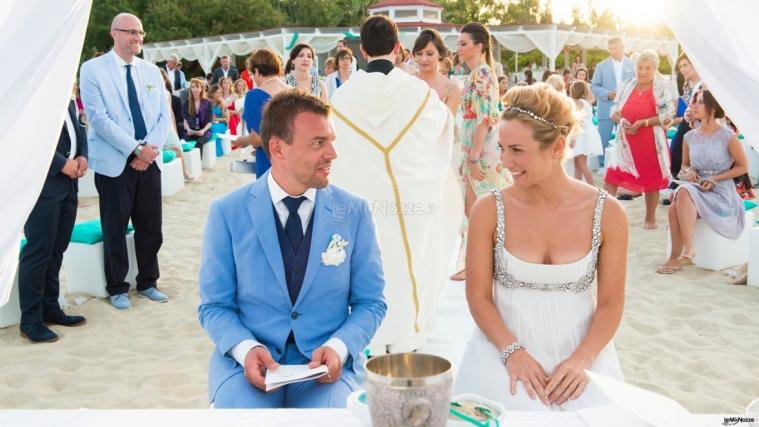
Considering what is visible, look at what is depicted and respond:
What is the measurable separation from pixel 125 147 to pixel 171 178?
4.82 metres

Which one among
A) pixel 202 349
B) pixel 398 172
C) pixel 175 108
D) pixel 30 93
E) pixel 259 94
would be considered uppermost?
pixel 30 93

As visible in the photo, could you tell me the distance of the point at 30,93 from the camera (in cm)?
213

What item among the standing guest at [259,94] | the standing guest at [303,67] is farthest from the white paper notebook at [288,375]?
the standing guest at [303,67]

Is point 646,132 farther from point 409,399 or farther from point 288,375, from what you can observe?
point 409,399

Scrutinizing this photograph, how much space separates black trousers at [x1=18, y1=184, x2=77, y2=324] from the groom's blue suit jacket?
8.75ft

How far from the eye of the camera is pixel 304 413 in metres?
1.59

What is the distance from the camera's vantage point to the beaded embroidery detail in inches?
99.3

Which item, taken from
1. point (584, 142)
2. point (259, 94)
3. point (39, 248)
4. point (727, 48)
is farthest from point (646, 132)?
point (39, 248)

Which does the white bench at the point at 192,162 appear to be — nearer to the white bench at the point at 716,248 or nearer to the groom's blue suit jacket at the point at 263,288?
the white bench at the point at 716,248

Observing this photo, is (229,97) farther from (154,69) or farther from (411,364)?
(411,364)

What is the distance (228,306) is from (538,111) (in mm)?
1244

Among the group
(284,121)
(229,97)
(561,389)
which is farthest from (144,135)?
(229,97)

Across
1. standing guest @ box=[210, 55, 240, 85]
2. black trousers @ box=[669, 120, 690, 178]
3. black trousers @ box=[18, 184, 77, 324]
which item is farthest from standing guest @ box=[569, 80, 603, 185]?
standing guest @ box=[210, 55, 240, 85]

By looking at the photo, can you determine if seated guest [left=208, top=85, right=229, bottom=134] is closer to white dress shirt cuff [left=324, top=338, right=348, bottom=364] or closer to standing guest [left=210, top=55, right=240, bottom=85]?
standing guest [left=210, top=55, right=240, bottom=85]
